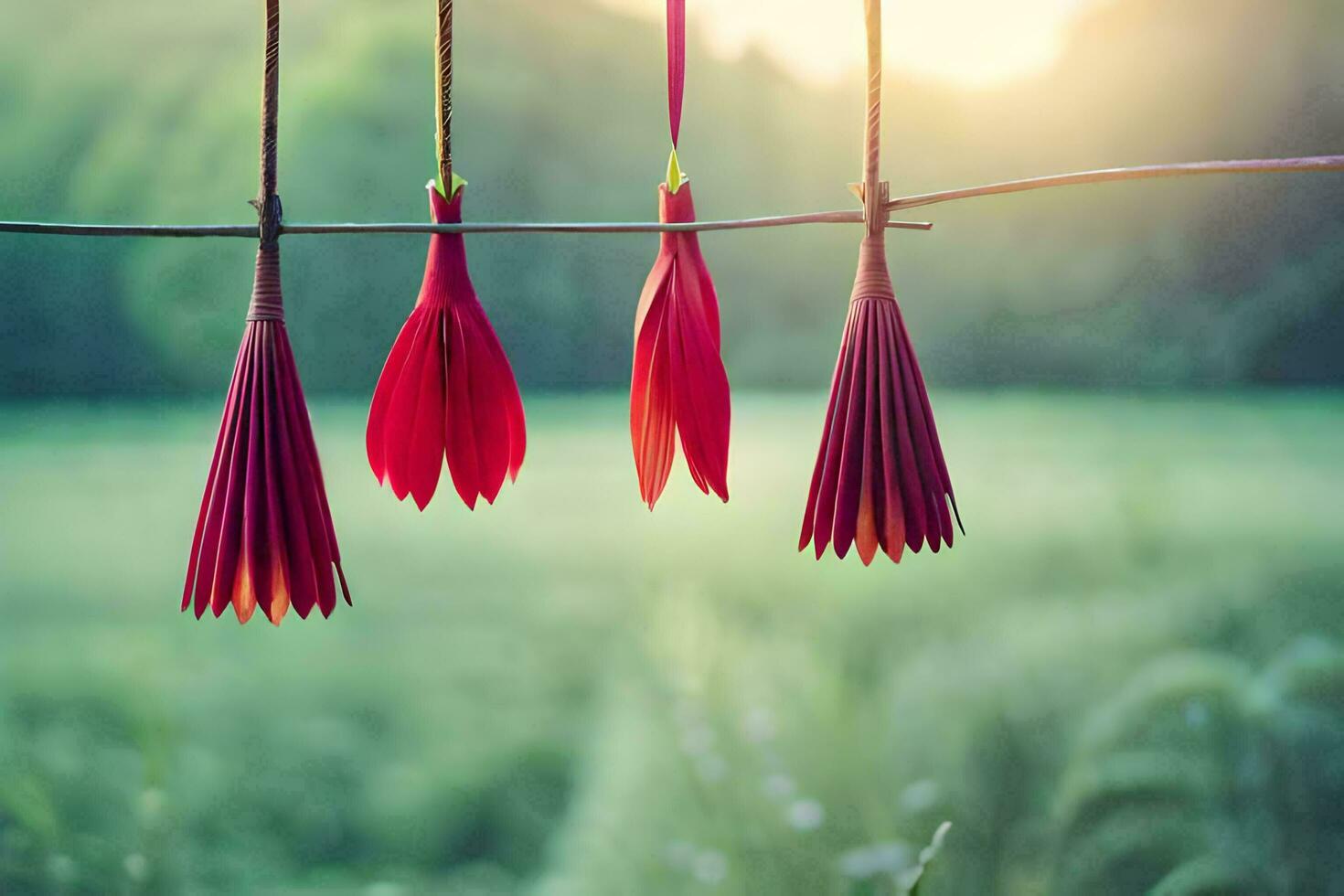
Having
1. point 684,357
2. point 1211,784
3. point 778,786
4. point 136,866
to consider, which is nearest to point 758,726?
point 778,786

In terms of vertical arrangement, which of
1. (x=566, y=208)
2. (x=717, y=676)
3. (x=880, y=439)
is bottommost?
(x=717, y=676)

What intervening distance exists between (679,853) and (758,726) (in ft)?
0.57

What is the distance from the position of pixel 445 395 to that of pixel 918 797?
3.00ft

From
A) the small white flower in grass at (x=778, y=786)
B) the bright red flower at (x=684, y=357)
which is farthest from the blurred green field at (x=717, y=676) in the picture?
the bright red flower at (x=684, y=357)

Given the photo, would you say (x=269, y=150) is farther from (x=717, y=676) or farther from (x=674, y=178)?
(x=717, y=676)

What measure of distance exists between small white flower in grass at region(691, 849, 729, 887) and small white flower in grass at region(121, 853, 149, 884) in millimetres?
604

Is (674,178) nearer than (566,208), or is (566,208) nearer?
(674,178)

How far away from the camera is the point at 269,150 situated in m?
0.45

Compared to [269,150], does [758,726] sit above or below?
below

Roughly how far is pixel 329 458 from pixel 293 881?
0.48 m

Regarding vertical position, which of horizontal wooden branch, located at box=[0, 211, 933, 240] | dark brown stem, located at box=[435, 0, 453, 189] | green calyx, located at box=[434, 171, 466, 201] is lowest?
horizontal wooden branch, located at box=[0, 211, 933, 240]

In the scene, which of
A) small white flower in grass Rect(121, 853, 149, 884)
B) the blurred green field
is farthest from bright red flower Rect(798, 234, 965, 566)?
small white flower in grass Rect(121, 853, 149, 884)

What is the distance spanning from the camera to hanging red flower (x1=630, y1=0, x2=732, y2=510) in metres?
0.45

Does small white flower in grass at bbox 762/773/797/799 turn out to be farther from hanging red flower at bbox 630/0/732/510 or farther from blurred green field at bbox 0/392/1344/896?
hanging red flower at bbox 630/0/732/510
